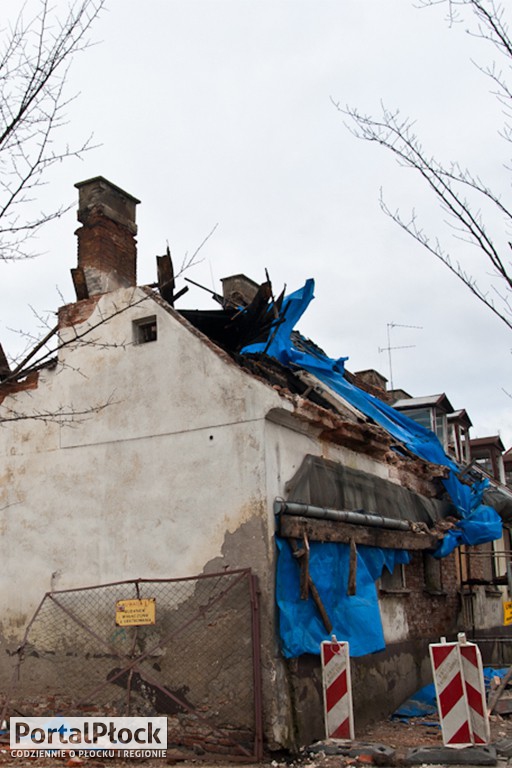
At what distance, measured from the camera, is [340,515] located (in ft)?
35.2

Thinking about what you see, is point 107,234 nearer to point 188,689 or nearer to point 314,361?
point 314,361

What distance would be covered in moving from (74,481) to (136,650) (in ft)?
8.49

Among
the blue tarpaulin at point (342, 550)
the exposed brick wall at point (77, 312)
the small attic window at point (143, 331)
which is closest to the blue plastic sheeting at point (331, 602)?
the blue tarpaulin at point (342, 550)

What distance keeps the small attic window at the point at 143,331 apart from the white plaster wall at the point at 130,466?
0.34 feet

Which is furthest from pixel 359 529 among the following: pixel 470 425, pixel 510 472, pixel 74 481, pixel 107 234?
pixel 510 472

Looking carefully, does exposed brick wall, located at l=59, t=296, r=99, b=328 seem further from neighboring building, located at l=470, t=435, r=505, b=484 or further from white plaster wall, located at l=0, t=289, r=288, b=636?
neighboring building, located at l=470, t=435, r=505, b=484

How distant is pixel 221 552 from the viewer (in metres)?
9.95

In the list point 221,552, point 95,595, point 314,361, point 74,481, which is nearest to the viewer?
point 221,552

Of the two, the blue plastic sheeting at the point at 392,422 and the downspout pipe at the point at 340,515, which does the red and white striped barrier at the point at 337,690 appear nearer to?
the downspout pipe at the point at 340,515

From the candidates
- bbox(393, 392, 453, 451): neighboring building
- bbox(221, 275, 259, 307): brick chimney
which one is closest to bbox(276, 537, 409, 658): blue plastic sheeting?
bbox(221, 275, 259, 307): brick chimney

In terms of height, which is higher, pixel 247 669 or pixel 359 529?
pixel 359 529

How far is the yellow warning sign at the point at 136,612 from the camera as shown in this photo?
10.1 m

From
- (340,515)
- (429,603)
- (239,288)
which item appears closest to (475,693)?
(340,515)

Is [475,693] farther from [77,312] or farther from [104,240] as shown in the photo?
[104,240]
